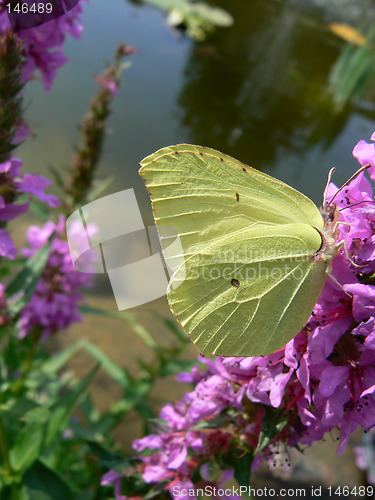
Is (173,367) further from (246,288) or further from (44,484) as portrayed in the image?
(246,288)

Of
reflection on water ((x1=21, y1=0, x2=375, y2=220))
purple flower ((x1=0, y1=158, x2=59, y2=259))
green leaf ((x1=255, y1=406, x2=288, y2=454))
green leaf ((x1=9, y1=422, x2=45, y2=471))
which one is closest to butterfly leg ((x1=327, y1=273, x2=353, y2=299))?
green leaf ((x1=255, y1=406, x2=288, y2=454))

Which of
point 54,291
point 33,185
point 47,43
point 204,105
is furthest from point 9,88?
point 204,105

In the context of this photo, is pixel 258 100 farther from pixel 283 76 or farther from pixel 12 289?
pixel 12 289

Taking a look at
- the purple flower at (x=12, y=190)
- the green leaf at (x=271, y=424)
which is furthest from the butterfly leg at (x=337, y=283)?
the purple flower at (x=12, y=190)

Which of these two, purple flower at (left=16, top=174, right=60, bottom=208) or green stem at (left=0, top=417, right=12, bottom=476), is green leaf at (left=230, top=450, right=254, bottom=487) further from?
purple flower at (left=16, top=174, right=60, bottom=208)

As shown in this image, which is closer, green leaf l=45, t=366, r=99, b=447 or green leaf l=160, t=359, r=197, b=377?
green leaf l=45, t=366, r=99, b=447

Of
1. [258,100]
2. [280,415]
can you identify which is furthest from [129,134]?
[280,415]
